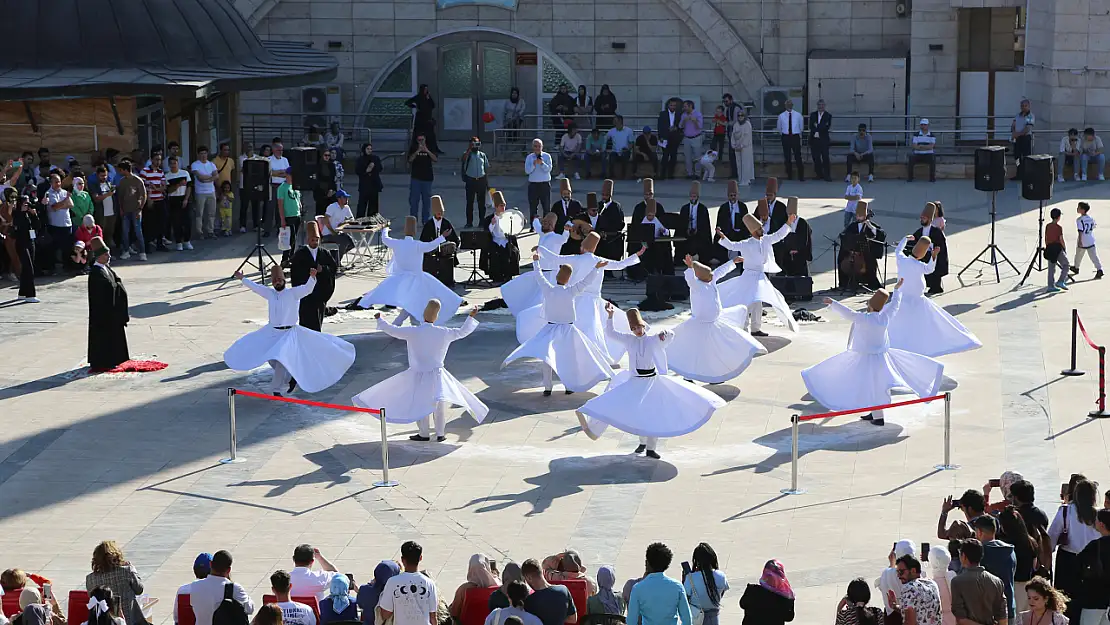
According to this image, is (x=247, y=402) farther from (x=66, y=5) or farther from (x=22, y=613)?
(x=66, y=5)

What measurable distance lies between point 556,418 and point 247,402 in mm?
3582

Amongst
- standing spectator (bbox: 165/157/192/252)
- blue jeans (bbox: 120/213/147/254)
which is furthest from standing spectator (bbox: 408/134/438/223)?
blue jeans (bbox: 120/213/147/254)

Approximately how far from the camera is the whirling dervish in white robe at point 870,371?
17281 mm

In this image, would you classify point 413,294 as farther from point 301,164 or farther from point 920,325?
point 920,325

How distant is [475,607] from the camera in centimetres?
1057

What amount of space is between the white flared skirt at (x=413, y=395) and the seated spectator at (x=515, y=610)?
6.77m

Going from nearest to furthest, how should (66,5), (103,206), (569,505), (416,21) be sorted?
(569,505), (103,206), (66,5), (416,21)

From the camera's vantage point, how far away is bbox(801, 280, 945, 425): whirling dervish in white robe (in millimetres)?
17281

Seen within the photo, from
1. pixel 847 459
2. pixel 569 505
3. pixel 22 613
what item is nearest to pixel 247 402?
pixel 569 505

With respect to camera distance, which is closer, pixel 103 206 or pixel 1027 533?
pixel 1027 533

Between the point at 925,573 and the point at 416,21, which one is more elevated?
the point at 416,21

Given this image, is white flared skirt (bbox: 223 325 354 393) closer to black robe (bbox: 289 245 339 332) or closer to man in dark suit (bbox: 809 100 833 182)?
black robe (bbox: 289 245 339 332)

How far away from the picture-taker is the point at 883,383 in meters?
17.3

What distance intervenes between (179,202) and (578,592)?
18973mm
